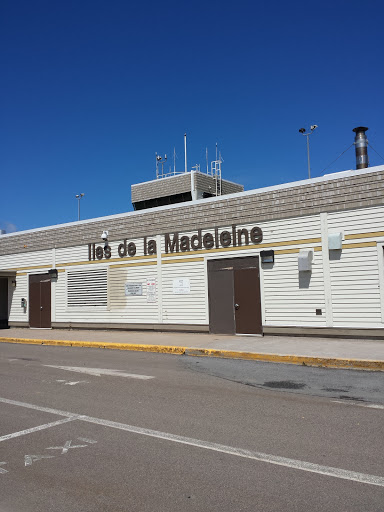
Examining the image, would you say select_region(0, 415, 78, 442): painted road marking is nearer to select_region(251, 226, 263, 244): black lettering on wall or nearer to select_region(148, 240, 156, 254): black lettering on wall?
select_region(251, 226, 263, 244): black lettering on wall

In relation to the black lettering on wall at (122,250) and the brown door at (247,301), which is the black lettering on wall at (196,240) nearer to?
the brown door at (247,301)

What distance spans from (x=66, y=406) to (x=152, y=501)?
3.51 m

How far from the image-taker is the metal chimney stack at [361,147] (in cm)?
1568

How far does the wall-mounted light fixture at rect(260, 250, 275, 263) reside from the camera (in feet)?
48.4

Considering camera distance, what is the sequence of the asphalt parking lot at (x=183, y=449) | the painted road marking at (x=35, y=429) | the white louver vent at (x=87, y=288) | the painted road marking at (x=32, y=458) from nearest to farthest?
the asphalt parking lot at (x=183, y=449), the painted road marking at (x=32, y=458), the painted road marking at (x=35, y=429), the white louver vent at (x=87, y=288)

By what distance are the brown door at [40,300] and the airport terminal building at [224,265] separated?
5 cm

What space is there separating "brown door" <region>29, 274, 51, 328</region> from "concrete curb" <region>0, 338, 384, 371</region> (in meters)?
4.80

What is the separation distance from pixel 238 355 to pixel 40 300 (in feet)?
41.9

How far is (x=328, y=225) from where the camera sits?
542 inches

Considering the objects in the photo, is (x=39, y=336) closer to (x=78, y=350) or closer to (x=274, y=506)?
(x=78, y=350)

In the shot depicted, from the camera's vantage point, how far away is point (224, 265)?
15922mm

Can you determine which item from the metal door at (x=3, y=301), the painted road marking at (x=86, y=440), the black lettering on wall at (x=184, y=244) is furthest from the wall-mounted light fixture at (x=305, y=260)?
the metal door at (x=3, y=301)

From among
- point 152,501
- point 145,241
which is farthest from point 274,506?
point 145,241

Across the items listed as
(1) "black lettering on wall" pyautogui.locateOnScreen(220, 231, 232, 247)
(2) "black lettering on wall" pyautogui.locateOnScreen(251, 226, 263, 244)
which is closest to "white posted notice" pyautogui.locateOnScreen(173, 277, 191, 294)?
(1) "black lettering on wall" pyautogui.locateOnScreen(220, 231, 232, 247)
